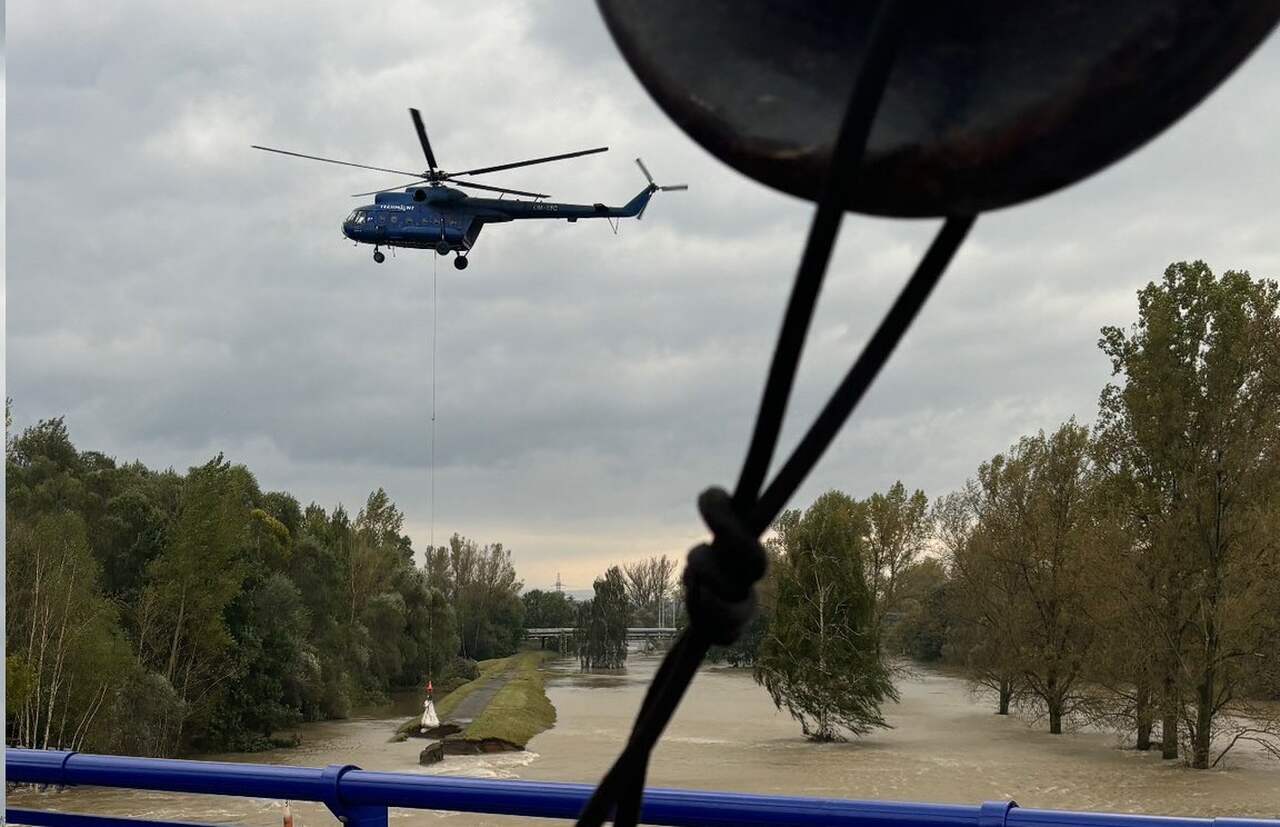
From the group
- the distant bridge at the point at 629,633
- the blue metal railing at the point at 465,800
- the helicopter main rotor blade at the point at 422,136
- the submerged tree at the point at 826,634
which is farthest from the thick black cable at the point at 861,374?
the distant bridge at the point at 629,633

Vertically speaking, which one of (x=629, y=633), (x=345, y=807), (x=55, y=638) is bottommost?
(x=629, y=633)

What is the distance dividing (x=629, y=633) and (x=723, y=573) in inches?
2619

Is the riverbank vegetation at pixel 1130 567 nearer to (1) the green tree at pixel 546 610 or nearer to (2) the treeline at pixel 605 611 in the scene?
(2) the treeline at pixel 605 611

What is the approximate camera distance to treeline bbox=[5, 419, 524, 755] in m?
24.1

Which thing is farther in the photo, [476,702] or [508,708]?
[476,702]

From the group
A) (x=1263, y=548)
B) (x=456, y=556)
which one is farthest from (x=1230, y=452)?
(x=456, y=556)

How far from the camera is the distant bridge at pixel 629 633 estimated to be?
66.3 m

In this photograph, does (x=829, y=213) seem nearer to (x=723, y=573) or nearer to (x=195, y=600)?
(x=723, y=573)

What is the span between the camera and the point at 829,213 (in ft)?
1.61

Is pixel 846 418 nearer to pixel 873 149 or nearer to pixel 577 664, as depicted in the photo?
pixel 873 149

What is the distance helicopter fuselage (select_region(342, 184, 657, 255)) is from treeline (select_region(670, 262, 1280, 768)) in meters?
14.2

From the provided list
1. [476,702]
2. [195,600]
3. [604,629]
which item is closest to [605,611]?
[604,629]

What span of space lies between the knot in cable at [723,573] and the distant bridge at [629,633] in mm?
66006

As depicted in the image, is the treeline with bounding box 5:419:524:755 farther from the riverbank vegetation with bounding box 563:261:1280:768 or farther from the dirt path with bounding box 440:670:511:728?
the riverbank vegetation with bounding box 563:261:1280:768
